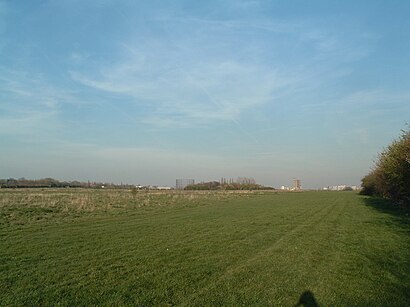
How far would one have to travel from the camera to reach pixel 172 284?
9.01 m

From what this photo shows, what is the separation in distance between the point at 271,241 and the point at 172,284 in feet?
26.7

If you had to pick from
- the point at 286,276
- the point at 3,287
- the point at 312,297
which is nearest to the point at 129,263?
the point at 3,287

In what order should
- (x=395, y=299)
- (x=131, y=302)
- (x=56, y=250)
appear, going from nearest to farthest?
(x=131, y=302)
(x=395, y=299)
(x=56, y=250)

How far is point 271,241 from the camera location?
53.5 ft

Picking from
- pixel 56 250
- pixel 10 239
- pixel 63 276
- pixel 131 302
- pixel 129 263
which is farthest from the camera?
pixel 10 239

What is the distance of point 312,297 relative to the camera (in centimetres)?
823

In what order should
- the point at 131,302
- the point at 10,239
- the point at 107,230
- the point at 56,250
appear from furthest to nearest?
the point at 107,230 → the point at 10,239 → the point at 56,250 → the point at 131,302

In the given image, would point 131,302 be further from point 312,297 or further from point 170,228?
point 170,228

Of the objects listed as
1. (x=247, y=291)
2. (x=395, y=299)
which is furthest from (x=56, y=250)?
(x=395, y=299)

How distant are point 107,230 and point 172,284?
11.2 m

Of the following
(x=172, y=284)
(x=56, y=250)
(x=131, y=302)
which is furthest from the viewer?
(x=56, y=250)

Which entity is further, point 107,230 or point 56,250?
point 107,230

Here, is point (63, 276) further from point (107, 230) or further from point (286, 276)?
point (107, 230)

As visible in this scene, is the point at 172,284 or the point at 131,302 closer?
the point at 131,302
